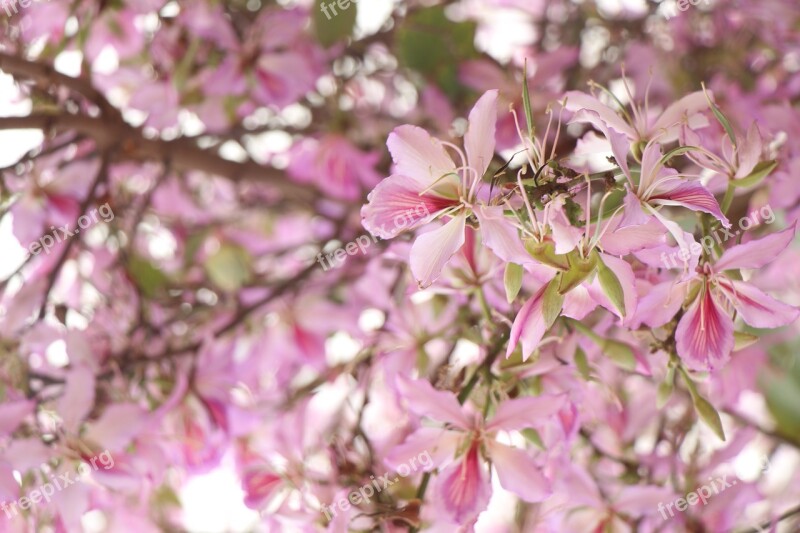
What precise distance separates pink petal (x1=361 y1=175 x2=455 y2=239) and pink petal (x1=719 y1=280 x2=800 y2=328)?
135 millimetres

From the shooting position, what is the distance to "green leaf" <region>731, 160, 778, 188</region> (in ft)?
1.22

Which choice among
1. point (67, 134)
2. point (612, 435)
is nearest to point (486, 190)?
point (612, 435)

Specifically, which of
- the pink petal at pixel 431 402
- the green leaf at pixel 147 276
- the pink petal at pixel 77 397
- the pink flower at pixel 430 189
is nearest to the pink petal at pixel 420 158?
the pink flower at pixel 430 189

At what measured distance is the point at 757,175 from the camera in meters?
0.37

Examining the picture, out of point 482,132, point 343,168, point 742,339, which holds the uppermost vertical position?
point 482,132

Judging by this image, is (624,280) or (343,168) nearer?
(624,280)

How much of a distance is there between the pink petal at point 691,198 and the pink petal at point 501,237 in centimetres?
6

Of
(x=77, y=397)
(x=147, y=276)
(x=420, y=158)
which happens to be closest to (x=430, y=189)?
(x=420, y=158)

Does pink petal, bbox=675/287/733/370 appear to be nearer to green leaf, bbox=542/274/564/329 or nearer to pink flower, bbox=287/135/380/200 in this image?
green leaf, bbox=542/274/564/329

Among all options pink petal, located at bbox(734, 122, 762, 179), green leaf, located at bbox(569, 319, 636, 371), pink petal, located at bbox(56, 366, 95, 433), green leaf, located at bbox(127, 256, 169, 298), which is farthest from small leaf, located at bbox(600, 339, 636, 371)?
green leaf, located at bbox(127, 256, 169, 298)

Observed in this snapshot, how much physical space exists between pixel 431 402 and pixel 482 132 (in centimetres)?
14

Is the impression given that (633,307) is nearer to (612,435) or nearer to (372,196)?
(372,196)

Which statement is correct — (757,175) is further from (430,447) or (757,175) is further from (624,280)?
(430,447)

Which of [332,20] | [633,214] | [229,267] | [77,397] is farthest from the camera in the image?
[229,267]
